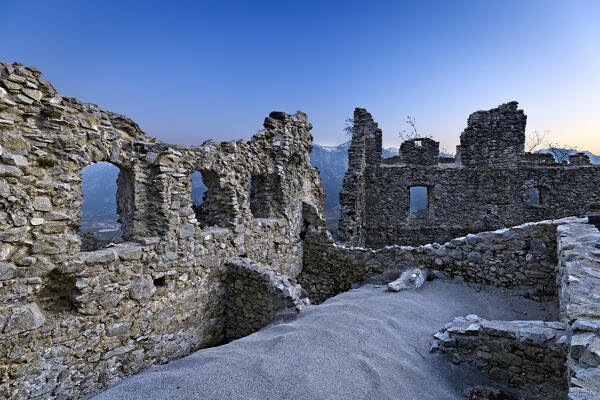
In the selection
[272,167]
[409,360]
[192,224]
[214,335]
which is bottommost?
[214,335]

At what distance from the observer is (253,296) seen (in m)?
5.64

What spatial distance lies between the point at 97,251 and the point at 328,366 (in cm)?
322

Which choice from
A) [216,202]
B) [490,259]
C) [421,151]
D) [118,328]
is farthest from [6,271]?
[421,151]

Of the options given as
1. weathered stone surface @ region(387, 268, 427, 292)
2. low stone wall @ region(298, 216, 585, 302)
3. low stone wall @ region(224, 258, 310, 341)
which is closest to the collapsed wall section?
low stone wall @ region(298, 216, 585, 302)

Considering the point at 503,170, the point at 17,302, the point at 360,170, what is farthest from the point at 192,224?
the point at 503,170

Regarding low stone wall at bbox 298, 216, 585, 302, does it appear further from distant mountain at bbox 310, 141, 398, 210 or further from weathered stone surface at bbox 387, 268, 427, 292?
distant mountain at bbox 310, 141, 398, 210

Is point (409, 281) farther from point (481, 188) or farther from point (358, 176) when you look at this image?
point (481, 188)

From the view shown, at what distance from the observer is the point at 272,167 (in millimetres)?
7418

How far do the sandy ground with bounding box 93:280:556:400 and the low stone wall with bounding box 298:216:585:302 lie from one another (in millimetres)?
1046

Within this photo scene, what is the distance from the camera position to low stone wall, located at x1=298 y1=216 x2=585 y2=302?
557 centimetres

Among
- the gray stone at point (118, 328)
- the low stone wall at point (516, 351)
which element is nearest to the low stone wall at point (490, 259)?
the low stone wall at point (516, 351)

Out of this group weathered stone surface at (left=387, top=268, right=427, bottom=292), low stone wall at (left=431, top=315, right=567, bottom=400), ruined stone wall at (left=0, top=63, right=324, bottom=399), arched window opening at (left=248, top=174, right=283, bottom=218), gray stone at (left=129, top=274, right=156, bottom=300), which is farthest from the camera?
arched window opening at (left=248, top=174, right=283, bottom=218)

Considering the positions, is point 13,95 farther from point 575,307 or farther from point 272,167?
point 575,307

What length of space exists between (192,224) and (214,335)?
2145 mm
